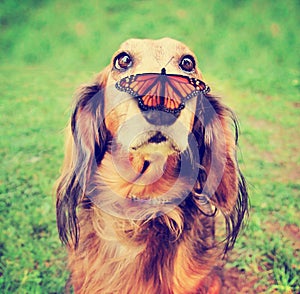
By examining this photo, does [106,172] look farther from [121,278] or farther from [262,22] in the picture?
[262,22]

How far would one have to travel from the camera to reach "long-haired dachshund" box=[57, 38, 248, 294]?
2.22 meters

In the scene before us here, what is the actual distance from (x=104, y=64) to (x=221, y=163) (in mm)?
5859

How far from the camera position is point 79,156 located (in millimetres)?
2393

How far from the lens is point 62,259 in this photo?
3123mm

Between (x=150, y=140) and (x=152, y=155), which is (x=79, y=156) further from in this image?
(x=150, y=140)

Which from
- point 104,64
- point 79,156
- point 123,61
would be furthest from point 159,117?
point 104,64

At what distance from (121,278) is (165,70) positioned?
1185 mm

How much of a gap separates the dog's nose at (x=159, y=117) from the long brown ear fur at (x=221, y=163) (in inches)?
19.3

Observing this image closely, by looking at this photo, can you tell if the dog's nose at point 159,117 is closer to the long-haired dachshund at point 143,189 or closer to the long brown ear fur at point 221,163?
the long-haired dachshund at point 143,189

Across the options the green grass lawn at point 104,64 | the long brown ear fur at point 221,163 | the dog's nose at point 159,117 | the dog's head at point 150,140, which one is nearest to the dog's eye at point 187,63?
the dog's head at point 150,140

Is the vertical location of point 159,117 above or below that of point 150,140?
above

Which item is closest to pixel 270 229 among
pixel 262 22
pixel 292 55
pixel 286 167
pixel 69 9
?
pixel 286 167

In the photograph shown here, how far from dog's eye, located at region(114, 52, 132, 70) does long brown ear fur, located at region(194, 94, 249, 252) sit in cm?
50

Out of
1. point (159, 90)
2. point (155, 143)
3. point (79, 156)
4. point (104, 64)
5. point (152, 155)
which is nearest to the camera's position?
point (159, 90)
